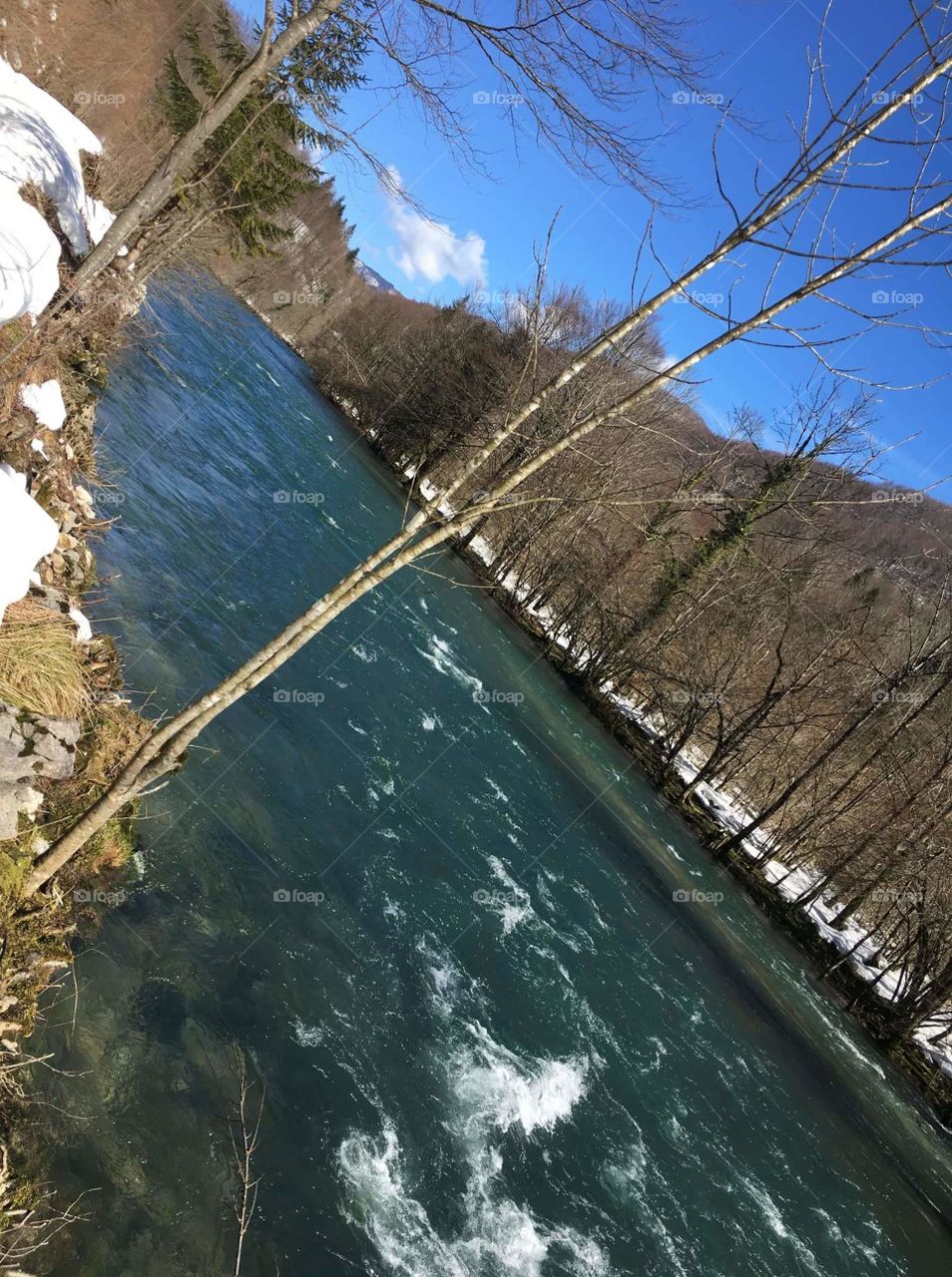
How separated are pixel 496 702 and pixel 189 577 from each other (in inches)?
292

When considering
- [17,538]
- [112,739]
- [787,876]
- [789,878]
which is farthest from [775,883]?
[17,538]

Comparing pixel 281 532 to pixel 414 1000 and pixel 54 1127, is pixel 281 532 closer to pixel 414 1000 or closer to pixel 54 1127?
pixel 414 1000

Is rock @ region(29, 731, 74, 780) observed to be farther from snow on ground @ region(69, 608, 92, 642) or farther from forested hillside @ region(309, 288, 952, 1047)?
forested hillside @ region(309, 288, 952, 1047)

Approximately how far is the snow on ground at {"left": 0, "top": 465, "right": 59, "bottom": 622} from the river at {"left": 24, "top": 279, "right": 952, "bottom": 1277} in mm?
2561

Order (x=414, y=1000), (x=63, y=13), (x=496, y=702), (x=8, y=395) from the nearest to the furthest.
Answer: (x=8, y=395), (x=414, y=1000), (x=496, y=702), (x=63, y=13)

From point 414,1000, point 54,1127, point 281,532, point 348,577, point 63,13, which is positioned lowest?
point 54,1127

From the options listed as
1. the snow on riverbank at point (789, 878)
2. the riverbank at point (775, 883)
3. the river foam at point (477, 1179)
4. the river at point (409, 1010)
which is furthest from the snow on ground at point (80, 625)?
the snow on riverbank at point (789, 878)

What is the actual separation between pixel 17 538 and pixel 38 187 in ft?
16.4

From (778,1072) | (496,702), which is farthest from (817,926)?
(496,702)

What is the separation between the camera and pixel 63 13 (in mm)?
20766

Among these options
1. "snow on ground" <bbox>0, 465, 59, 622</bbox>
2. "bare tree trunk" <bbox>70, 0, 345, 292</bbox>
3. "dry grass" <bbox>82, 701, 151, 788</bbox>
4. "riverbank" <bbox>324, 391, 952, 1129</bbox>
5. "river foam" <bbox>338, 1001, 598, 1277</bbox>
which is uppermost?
"bare tree trunk" <bbox>70, 0, 345, 292</bbox>

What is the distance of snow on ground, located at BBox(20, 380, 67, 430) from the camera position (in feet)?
20.6

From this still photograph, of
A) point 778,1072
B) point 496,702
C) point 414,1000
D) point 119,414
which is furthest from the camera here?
point 496,702

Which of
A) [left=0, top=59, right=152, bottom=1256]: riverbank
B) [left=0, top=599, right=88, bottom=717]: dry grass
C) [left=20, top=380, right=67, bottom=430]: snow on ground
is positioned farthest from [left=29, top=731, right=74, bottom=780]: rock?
[left=20, top=380, right=67, bottom=430]: snow on ground
